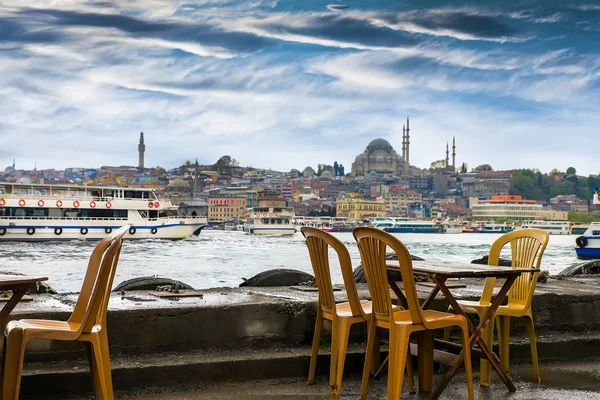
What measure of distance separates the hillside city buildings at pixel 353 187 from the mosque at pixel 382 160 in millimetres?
224

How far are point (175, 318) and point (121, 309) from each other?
0.87ft

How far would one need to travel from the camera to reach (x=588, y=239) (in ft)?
112

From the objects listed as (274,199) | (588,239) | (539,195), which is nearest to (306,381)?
(588,239)

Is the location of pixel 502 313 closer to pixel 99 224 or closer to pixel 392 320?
pixel 392 320

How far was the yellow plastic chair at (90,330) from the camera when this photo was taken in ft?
9.30

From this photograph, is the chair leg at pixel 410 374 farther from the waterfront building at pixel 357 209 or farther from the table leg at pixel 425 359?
the waterfront building at pixel 357 209

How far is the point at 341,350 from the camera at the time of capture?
350 cm

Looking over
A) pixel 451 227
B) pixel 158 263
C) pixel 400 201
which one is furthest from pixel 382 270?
pixel 400 201

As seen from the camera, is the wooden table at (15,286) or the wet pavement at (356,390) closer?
the wooden table at (15,286)

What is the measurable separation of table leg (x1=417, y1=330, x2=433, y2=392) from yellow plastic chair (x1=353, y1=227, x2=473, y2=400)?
5.0 inches

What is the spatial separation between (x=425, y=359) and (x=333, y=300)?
1.62 ft

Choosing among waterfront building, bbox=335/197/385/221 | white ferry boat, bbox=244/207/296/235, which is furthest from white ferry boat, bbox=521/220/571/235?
white ferry boat, bbox=244/207/296/235

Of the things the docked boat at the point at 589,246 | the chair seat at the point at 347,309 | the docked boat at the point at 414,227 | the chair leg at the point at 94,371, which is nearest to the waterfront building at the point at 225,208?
the docked boat at the point at 414,227

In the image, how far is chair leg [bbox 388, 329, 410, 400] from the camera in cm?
317
